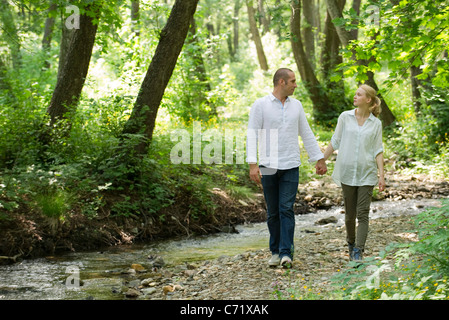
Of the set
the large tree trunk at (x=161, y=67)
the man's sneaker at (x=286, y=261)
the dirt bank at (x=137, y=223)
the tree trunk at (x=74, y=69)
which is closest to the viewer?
the man's sneaker at (x=286, y=261)

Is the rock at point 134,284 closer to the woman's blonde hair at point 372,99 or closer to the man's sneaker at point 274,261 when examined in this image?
the man's sneaker at point 274,261

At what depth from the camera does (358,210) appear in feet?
20.0

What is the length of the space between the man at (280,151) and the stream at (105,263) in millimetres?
Answer: 2011

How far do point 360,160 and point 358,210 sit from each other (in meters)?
0.58

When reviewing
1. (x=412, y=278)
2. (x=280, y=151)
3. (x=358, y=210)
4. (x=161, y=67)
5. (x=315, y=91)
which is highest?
(x=315, y=91)

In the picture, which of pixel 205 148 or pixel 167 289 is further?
pixel 205 148

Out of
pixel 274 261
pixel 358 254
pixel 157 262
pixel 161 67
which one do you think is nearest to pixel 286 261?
pixel 274 261

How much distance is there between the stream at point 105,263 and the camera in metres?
6.09

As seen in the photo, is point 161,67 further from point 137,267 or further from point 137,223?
point 137,267

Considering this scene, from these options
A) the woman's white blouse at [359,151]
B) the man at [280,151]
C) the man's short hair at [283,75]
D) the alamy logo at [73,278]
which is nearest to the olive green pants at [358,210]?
the woman's white blouse at [359,151]

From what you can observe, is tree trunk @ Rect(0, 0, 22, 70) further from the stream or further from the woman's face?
the woman's face
